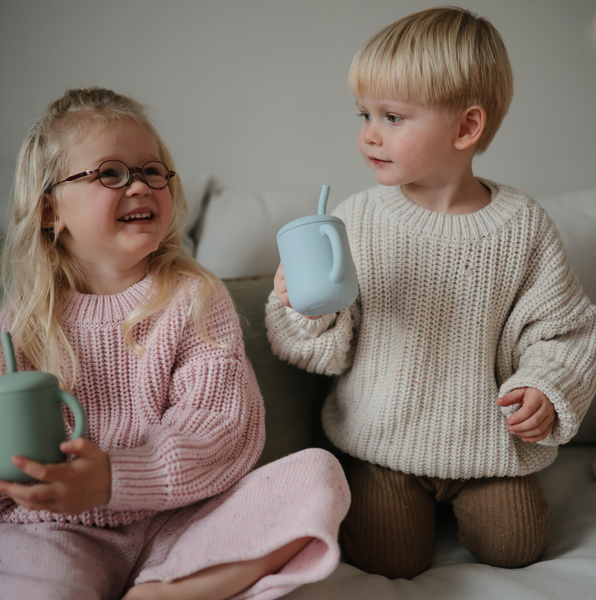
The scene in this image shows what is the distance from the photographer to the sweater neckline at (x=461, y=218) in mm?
965

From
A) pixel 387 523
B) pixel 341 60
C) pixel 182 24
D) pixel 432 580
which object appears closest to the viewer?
pixel 432 580

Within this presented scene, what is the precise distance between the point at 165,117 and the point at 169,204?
567 mm

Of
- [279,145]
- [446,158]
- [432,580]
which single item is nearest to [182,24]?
[279,145]

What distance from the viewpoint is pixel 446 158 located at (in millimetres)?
925

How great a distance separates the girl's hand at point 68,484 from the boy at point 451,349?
40 cm

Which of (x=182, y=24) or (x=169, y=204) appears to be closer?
(x=169, y=204)

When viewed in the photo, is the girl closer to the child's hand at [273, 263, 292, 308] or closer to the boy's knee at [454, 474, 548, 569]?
the child's hand at [273, 263, 292, 308]

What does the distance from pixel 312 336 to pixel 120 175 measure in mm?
421

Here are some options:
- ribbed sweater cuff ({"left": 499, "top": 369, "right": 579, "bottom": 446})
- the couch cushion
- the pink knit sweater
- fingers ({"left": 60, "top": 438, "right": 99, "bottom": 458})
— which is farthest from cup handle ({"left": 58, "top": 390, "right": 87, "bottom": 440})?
the couch cushion

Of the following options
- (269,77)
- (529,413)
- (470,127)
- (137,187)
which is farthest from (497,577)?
(269,77)

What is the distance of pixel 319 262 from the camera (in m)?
0.75

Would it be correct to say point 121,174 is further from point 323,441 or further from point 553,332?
point 553,332

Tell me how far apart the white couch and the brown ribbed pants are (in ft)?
0.15

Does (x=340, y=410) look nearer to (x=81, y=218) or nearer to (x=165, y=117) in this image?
(x=81, y=218)
